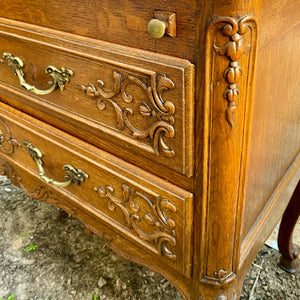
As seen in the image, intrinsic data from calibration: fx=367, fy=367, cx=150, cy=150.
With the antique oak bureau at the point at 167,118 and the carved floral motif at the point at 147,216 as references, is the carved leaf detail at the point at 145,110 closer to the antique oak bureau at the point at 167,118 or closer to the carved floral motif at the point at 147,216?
the antique oak bureau at the point at 167,118

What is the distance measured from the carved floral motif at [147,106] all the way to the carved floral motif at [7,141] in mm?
322

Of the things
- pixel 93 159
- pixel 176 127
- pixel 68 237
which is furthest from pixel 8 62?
pixel 68 237

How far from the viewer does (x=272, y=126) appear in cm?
54

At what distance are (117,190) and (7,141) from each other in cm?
34

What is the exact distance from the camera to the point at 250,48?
37 centimetres

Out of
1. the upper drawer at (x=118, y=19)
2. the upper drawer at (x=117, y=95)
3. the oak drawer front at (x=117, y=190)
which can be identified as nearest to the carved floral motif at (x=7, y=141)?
the oak drawer front at (x=117, y=190)

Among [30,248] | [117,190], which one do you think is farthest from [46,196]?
[30,248]

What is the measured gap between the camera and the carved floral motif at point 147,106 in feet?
1.42

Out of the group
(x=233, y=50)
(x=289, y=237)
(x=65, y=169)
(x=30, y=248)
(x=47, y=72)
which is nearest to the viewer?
(x=233, y=50)

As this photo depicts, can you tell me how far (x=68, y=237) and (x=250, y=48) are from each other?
0.93 metres

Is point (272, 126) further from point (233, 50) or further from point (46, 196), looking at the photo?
point (46, 196)

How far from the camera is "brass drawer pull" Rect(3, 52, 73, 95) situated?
547mm

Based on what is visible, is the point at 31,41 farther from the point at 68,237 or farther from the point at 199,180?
the point at 68,237

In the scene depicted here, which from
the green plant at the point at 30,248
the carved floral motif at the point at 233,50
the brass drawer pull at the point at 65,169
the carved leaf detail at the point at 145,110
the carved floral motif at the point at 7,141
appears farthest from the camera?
the green plant at the point at 30,248
